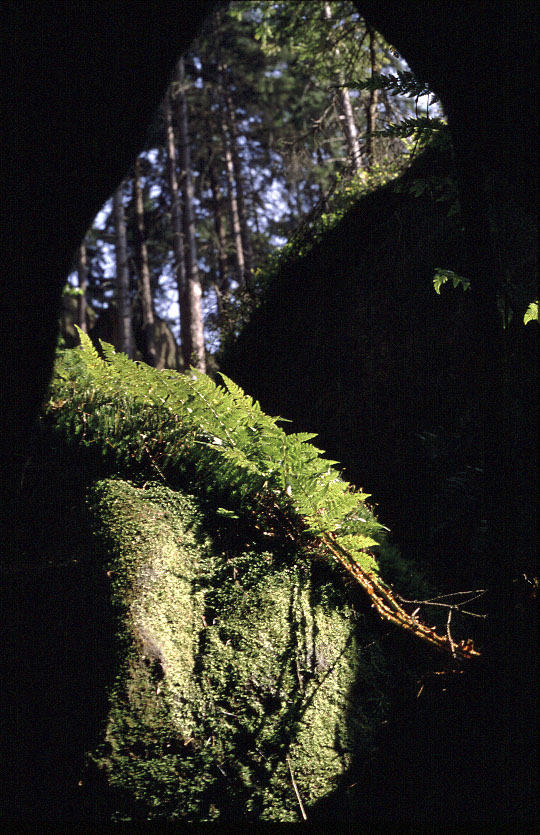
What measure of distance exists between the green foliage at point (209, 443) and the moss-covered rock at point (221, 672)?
0.82 feet

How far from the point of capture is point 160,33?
2045 millimetres

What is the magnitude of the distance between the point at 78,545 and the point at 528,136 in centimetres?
314

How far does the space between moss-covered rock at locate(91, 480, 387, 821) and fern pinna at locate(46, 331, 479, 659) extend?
22 cm

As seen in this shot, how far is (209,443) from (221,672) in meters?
1.51

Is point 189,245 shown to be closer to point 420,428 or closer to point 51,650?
point 420,428

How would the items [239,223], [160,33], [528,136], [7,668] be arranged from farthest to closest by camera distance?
[239,223]
[7,668]
[160,33]
[528,136]

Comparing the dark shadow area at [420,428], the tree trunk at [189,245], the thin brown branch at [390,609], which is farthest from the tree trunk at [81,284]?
the thin brown branch at [390,609]

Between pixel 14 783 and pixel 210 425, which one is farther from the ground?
pixel 210 425

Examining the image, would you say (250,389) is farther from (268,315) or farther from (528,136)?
(528,136)

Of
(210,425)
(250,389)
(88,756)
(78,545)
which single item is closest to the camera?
(88,756)

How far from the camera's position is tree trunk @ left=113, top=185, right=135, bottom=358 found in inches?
632

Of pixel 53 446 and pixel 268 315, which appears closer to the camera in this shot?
pixel 53 446

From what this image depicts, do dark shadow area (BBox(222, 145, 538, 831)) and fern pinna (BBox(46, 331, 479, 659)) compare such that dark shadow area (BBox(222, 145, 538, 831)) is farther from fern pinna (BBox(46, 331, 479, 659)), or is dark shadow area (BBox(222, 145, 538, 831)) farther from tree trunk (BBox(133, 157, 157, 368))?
tree trunk (BBox(133, 157, 157, 368))

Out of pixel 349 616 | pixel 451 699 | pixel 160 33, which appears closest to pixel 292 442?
pixel 349 616
